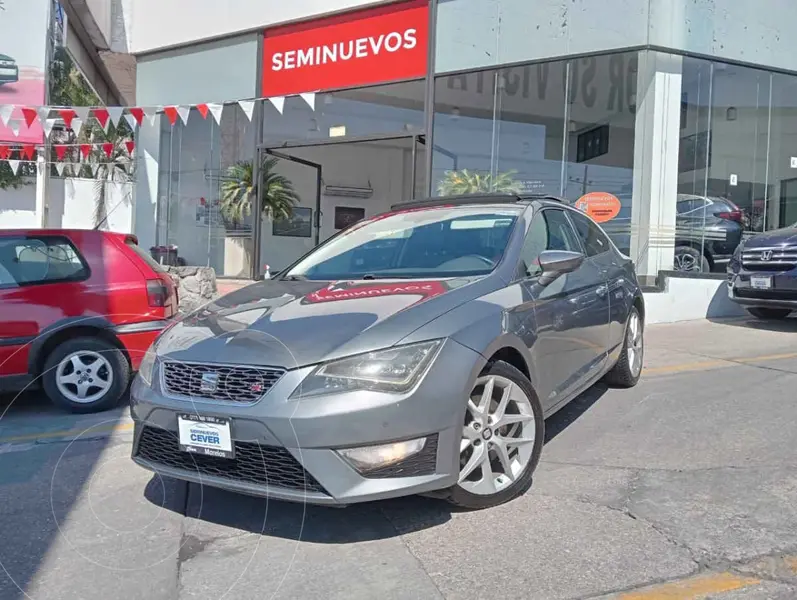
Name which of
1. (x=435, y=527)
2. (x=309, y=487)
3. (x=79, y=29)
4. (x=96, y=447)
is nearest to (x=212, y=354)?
(x=309, y=487)

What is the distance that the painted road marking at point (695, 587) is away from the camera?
2.64 metres

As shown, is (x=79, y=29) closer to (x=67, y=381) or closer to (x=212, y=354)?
(x=67, y=381)

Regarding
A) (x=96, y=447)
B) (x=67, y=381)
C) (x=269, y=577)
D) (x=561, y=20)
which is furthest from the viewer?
(x=561, y=20)

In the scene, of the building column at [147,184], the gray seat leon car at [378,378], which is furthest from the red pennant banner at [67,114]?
the gray seat leon car at [378,378]

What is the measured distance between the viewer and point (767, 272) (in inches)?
352

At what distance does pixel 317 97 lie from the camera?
44.8 ft

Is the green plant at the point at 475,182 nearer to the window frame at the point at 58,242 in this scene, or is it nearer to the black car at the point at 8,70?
the window frame at the point at 58,242

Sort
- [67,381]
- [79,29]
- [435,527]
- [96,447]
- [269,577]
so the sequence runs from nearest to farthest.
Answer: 1. [269,577]
2. [435,527]
3. [96,447]
4. [67,381]
5. [79,29]

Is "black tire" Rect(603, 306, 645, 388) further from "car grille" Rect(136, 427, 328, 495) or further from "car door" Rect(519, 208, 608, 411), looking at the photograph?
"car grille" Rect(136, 427, 328, 495)

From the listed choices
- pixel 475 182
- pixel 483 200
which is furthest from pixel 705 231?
pixel 483 200

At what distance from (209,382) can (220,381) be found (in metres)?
0.06

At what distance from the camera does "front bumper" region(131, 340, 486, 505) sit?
286cm

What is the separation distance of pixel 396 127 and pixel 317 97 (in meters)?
1.87

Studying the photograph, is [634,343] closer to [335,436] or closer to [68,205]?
[335,436]
